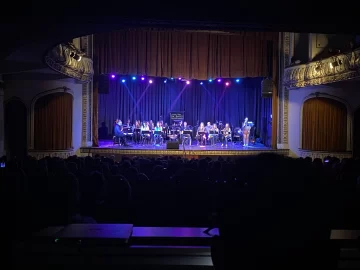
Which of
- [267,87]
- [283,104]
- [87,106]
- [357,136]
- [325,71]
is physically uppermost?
[325,71]

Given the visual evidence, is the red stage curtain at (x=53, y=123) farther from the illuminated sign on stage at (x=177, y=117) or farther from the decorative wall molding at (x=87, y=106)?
the illuminated sign on stage at (x=177, y=117)

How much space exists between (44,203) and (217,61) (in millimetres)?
14740

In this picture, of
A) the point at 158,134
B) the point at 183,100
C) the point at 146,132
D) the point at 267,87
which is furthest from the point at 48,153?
the point at 183,100

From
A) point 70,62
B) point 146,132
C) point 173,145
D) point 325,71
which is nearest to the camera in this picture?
point 70,62

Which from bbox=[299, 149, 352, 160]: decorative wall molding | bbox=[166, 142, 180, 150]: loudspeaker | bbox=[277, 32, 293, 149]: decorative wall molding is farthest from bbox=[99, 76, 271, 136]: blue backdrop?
bbox=[166, 142, 180, 150]: loudspeaker

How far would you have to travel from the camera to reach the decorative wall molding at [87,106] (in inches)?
684

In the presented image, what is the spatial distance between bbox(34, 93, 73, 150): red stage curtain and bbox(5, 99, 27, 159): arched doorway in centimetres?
77

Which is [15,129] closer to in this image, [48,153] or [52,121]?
[52,121]

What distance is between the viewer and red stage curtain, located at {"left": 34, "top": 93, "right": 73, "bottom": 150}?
51.5 ft

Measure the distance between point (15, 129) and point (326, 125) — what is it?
12.8 metres

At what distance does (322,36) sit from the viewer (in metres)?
16.8

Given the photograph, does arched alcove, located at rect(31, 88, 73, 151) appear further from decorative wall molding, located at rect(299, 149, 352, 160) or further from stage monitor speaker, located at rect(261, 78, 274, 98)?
decorative wall molding, located at rect(299, 149, 352, 160)

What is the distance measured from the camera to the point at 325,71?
47.6 ft

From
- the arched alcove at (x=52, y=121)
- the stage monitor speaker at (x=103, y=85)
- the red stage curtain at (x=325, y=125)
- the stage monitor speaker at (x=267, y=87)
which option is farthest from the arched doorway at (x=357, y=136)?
the arched alcove at (x=52, y=121)
